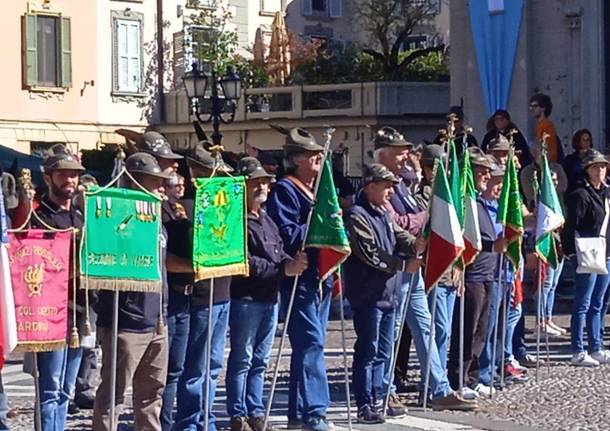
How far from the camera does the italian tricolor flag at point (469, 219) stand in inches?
502

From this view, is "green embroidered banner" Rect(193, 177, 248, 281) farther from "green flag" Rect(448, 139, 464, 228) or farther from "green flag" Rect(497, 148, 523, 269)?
"green flag" Rect(497, 148, 523, 269)

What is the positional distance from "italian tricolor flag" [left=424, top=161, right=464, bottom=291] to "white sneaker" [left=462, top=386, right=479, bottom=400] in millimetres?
1033

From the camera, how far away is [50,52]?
148 feet

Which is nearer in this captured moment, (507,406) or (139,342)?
(139,342)

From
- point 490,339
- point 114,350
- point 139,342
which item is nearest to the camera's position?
point 114,350

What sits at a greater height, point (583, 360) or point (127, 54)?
point (127, 54)

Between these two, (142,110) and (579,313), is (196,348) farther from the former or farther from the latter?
(142,110)

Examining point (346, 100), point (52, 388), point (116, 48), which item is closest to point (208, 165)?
point (52, 388)

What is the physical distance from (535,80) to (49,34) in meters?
23.0

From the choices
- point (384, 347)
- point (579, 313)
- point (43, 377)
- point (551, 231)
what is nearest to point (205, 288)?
point (43, 377)

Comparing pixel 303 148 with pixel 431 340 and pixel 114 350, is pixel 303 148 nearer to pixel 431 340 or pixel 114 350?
pixel 431 340

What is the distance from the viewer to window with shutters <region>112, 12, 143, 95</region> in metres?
46.8

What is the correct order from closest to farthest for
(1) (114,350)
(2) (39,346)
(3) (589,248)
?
(2) (39,346) → (1) (114,350) → (3) (589,248)

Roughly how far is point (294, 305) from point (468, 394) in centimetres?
213
